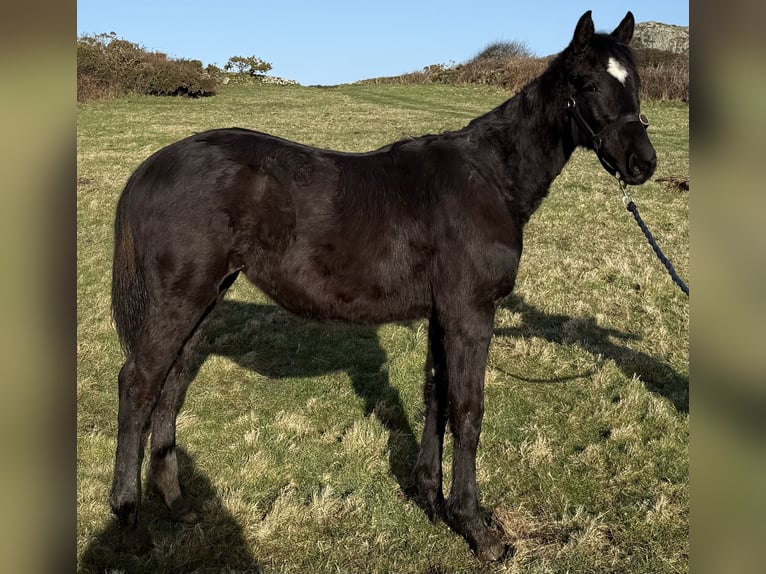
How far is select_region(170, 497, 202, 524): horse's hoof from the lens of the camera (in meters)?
3.58

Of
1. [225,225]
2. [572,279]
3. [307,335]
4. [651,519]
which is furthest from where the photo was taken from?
[572,279]

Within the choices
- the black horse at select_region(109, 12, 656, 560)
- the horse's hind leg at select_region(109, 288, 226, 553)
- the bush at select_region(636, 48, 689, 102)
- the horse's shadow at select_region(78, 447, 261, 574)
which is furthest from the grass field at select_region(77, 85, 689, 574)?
the bush at select_region(636, 48, 689, 102)

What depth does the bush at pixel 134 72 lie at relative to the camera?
30.8 meters

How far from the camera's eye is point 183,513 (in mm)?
3594

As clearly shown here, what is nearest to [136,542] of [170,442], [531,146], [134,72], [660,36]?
[170,442]

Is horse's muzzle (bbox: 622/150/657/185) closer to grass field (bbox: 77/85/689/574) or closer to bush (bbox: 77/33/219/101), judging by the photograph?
grass field (bbox: 77/85/689/574)

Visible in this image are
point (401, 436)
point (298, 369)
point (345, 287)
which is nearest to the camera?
point (345, 287)

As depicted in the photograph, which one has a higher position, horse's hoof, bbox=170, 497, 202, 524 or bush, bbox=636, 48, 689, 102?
bush, bbox=636, 48, 689, 102

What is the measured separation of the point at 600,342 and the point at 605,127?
12.7ft

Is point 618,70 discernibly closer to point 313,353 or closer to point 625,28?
point 625,28

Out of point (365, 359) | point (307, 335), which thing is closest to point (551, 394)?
point (365, 359)
